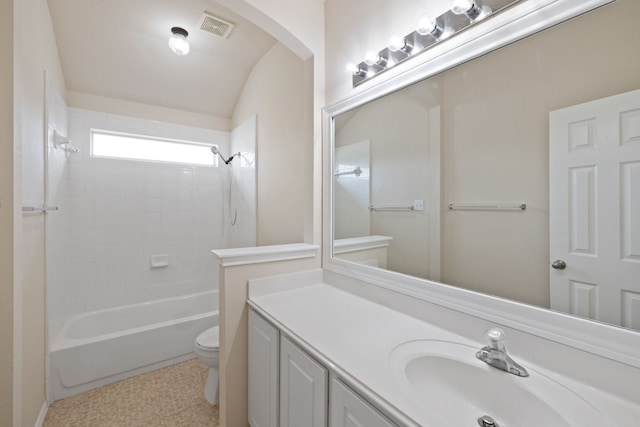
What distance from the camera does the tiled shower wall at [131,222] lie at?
8.02ft

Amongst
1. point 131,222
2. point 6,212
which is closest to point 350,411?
point 6,212

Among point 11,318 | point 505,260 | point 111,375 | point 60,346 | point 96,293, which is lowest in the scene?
point 111,375

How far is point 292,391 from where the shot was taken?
108 cm

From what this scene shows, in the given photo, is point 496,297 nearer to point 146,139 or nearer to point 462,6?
point 462,6

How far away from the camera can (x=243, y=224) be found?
2902 millimetres

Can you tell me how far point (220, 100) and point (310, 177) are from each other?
1.92 m

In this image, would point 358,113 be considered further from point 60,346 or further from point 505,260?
point 60,346

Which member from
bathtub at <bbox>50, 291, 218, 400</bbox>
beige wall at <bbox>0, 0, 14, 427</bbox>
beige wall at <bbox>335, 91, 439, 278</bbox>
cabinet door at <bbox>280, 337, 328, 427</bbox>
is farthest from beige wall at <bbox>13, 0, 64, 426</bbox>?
beige wall at <bbox>335, 91, 439, 278</bbox>

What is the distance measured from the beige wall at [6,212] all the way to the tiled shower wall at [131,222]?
100cm

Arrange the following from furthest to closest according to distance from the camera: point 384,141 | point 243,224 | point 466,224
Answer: point 243,224 < point 384,141 < point 466,224

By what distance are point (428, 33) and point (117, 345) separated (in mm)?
2917

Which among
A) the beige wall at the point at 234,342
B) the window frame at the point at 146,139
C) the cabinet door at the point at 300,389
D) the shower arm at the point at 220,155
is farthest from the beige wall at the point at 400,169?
the window frame at the point at 146,139

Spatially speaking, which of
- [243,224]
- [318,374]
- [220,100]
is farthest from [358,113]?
[220,100]

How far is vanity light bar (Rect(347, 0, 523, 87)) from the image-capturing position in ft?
3.27
